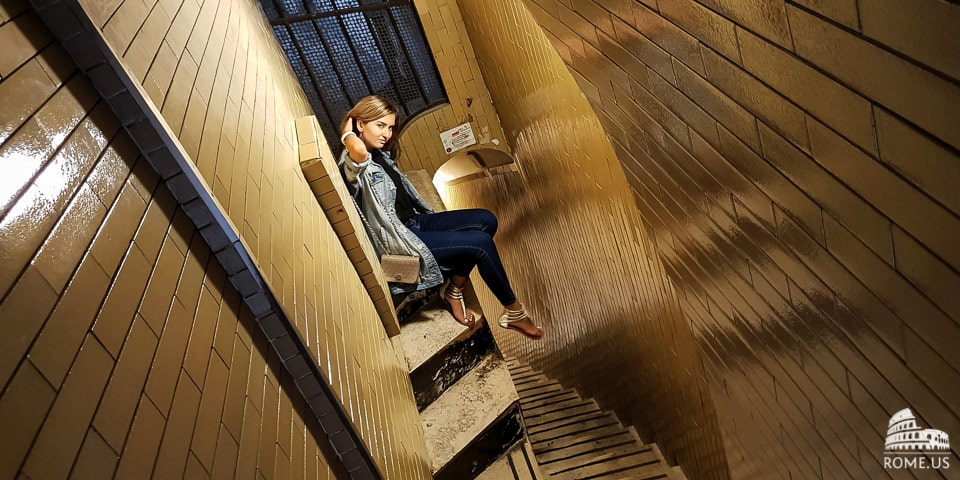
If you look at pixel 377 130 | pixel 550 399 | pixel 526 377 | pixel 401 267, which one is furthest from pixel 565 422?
pixel 377 130

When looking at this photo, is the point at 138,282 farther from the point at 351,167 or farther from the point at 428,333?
the point at 428,333

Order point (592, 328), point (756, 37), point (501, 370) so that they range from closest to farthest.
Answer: point (756, 37) < point (501, 370) < point (592, 328)

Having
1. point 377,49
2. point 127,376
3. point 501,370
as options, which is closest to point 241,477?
point 127,376

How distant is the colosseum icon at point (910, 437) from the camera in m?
1.51

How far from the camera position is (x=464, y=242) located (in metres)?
3.96

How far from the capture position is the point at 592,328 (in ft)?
18.7

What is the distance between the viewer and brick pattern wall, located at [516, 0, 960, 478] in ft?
4.07

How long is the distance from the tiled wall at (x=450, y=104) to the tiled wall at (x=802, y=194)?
3.45 metres

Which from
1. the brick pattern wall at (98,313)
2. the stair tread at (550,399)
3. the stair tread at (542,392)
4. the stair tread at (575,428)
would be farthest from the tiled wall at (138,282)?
the stair tread at (542,392)

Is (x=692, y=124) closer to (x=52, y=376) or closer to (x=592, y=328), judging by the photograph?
(x=52, y=376)

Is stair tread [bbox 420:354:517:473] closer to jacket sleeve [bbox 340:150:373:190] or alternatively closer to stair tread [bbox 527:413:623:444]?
jacket sleeve [bbox 340:150:373:190]

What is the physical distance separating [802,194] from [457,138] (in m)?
5.47

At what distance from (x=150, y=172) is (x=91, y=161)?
0.24 meters

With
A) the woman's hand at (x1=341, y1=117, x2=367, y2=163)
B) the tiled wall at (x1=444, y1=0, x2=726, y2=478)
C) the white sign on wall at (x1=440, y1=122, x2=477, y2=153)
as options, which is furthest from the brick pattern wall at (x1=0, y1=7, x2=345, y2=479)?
the white sign on wall at (x1=440, y1=122, x2=477, y2=153)
